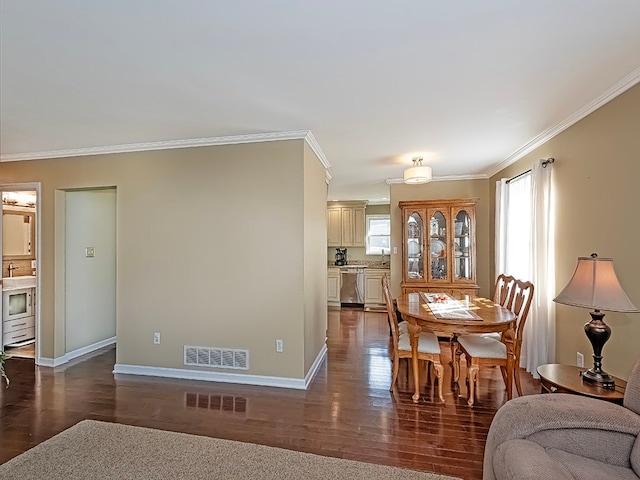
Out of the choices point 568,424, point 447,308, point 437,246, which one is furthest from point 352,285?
point 568,424

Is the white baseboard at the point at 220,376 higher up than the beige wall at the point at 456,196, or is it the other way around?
the beige wall at the point at 456,196

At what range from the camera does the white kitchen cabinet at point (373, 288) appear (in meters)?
7.30

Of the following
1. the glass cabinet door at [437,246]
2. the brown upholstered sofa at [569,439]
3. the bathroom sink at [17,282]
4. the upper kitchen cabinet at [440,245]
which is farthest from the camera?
the glass cabinet door at [437,246]

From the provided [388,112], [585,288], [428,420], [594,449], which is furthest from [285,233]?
[594,449]

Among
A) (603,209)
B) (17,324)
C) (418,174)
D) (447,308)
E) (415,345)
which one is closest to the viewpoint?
(603,209)

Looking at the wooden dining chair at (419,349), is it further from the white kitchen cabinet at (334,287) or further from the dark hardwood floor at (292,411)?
the white kitchen cabinet at (334,287)

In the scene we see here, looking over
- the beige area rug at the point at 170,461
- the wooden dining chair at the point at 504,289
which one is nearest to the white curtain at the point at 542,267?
the wooden dining chair at the point at 504,289

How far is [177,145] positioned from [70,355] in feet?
9.59

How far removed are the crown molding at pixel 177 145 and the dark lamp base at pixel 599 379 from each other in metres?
2.85

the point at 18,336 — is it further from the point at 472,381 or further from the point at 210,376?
the point at 472,381

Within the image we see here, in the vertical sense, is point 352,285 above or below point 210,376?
above

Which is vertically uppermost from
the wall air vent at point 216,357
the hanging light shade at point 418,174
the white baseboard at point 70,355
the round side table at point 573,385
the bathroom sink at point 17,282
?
the hanging light shade at point 418,174

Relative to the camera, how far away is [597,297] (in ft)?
6.68

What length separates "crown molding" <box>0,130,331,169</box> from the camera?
3318 mm
